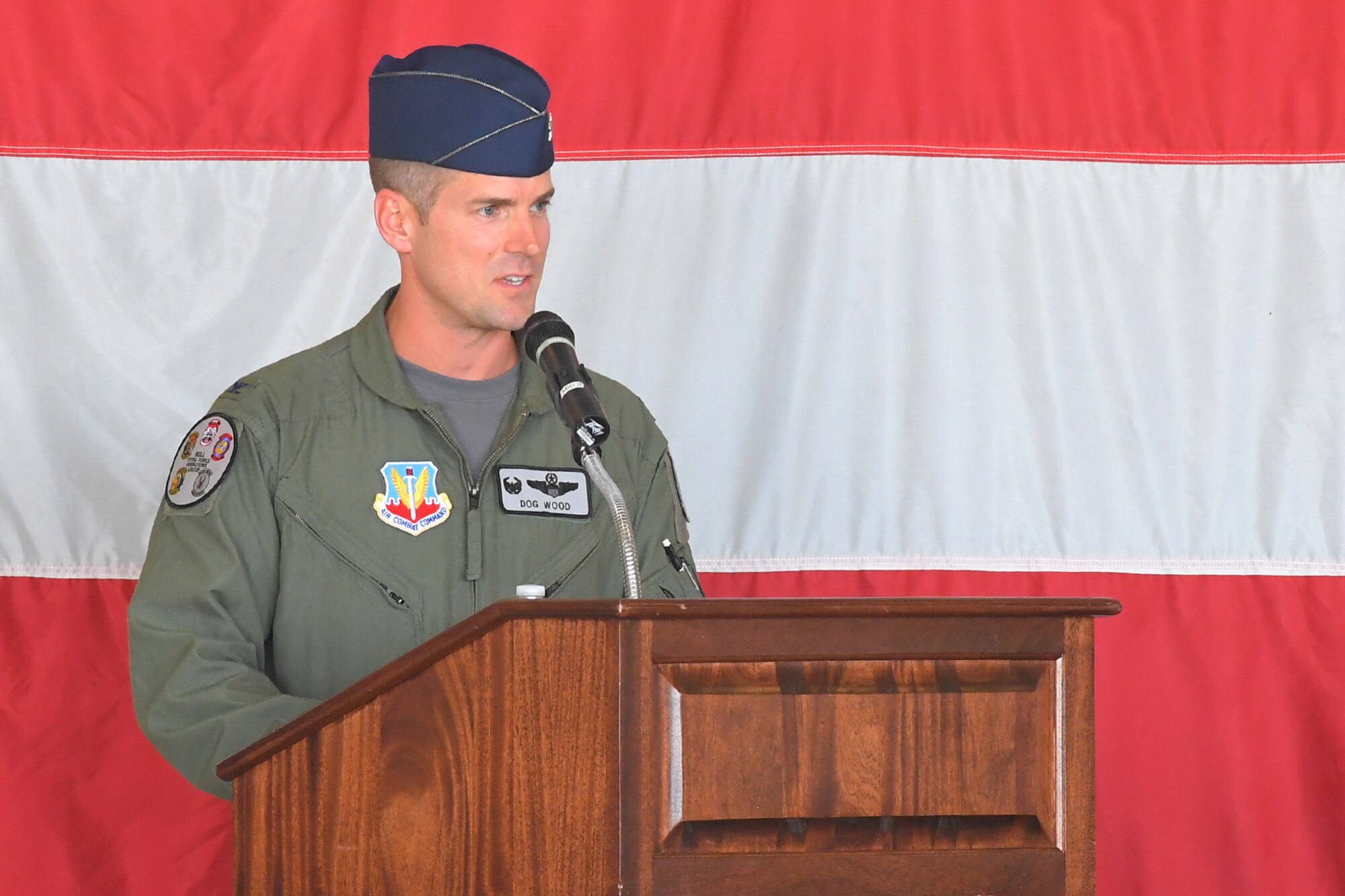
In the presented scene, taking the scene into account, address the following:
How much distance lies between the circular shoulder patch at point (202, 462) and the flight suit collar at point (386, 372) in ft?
0.59

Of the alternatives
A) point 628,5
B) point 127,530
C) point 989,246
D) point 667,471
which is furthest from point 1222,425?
point 127,530

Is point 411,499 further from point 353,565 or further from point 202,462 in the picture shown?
point 202,462

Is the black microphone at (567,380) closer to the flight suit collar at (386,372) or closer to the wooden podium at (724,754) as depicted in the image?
the wooden podium at (724,754)

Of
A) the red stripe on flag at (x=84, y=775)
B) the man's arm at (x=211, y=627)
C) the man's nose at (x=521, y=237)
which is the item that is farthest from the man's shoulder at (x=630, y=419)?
the red stripe on flag at (x=84, y=775)

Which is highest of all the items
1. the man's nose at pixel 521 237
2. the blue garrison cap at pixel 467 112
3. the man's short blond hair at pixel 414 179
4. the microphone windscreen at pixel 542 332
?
the blue garrison cap at pixel 467 112

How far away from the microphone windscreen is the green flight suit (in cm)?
40

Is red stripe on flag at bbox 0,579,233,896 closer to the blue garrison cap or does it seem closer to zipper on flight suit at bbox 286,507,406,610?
zipper on flight suit at bbox 286,507,406,610

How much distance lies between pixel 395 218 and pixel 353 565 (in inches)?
17.6

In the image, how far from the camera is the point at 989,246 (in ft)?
7.95

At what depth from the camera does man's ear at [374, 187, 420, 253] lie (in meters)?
1.86

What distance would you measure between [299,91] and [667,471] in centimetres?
94

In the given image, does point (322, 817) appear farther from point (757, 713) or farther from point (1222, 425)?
point (1222, 425)

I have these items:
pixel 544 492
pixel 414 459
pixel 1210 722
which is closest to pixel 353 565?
pixel 414 459

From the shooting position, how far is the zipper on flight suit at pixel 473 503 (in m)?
1.76
